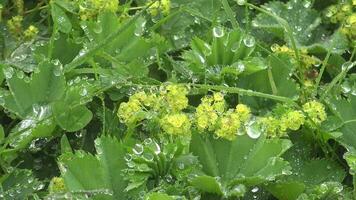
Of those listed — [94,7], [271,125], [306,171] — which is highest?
[94,7]

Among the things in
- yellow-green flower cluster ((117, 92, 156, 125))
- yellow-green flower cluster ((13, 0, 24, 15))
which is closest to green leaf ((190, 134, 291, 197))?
yellow-green flower cluster ((117, 92, 156, 125))

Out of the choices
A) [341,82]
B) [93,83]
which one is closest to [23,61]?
[93,83]

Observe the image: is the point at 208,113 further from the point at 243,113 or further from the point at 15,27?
the point at 15,27

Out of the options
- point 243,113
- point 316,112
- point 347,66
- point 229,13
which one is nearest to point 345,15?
point 347,66

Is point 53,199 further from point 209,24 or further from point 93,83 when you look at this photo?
point 209,24

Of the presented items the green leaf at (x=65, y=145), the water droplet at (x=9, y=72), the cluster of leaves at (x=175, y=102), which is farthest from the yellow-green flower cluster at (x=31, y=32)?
the green leaf at (x=65, y=145)

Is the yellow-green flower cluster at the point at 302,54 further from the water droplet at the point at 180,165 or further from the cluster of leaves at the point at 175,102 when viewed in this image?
the water droplet at the point at 180,165

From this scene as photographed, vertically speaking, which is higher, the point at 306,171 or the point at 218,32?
the point at 218,32
